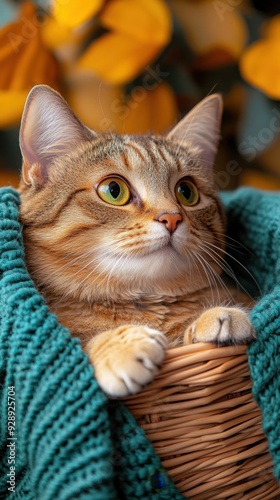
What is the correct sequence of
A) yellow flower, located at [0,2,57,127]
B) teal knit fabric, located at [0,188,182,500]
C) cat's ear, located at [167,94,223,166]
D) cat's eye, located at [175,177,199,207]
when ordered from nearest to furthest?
teal knit fabric, located at [0,188,182,500] < cat's eye, located at [175,177,199,207] < cat's ear, located at [167,94,223,166] < yellow flower, located at [0,2,57,127]

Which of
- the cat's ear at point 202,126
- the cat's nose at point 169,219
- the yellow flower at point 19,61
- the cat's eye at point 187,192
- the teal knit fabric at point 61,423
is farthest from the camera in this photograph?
the yellow flower at point 19,61

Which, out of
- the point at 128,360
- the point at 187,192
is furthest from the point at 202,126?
the point at 128,360

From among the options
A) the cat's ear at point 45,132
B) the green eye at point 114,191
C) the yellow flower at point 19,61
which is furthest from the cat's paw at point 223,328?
the yellow flower at point 19,61

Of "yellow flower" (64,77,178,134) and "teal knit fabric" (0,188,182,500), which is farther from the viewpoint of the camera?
"yellow flower" (64,77,178,134)

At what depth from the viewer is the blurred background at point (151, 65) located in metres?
1.65

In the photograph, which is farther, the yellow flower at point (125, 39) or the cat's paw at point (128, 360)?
the yellow flower at point (125, 39)

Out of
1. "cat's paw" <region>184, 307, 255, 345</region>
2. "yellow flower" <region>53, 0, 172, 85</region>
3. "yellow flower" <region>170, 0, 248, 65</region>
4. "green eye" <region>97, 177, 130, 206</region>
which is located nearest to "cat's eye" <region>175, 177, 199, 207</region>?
"green eye" <region>97, 177, 130, 206</region>

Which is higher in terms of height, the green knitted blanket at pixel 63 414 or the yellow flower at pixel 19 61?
the yellow flower at pixel 19 61

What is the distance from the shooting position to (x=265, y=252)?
1.27 metres

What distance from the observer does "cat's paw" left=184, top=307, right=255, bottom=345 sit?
2.87 feet

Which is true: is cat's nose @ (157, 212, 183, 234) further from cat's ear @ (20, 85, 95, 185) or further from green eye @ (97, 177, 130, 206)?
cat's ear @ (20, 85, 95, 185)

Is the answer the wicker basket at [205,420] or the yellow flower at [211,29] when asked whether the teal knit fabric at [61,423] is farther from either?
the yellow flower at [211,29]

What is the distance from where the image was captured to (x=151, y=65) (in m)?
1.80

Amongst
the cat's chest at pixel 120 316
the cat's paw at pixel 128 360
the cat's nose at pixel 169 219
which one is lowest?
the cat's paw at pixel 128 360
